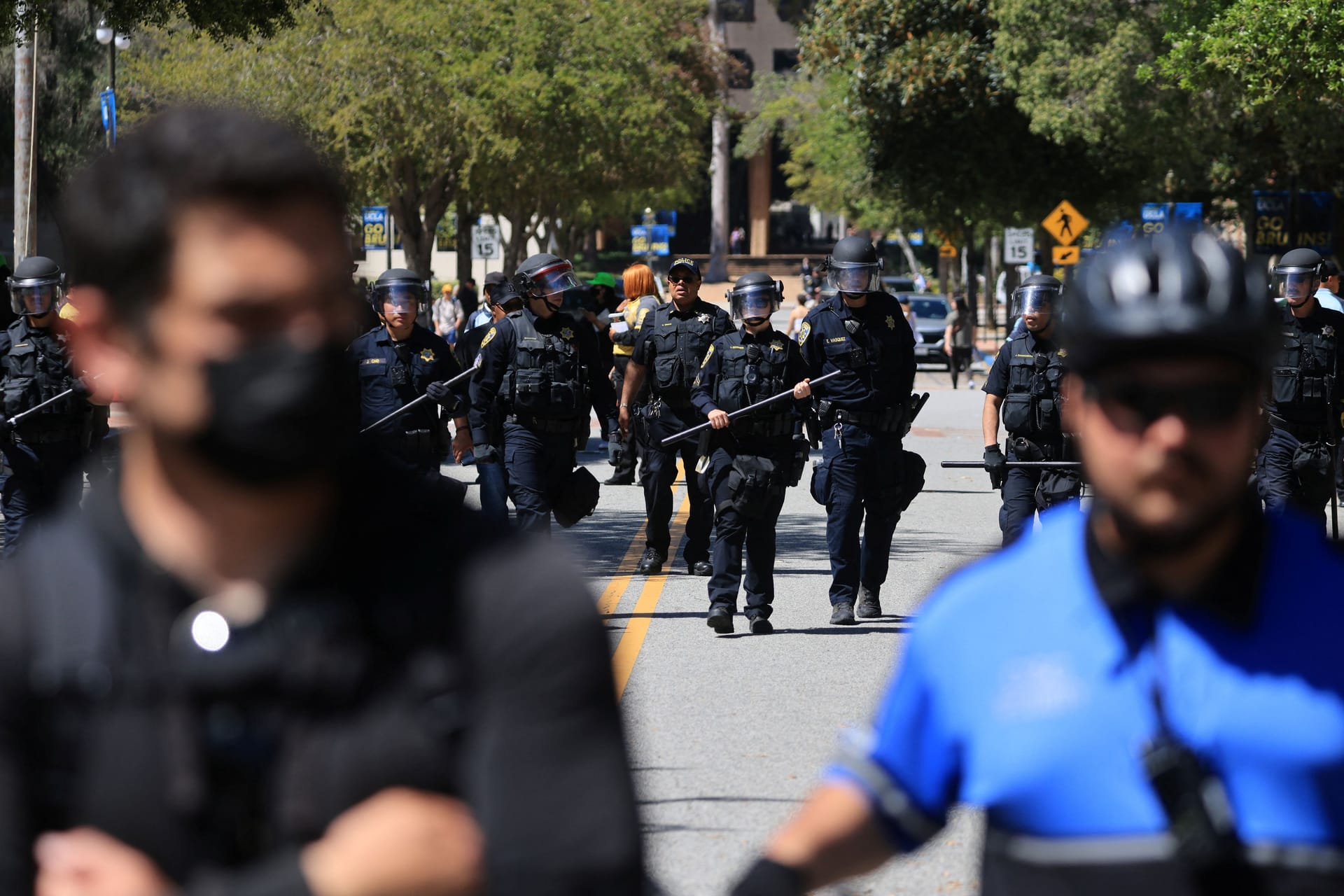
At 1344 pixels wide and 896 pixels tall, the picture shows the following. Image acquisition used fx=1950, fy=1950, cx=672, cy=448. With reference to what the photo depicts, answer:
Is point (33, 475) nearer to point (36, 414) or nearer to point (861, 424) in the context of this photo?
point (36, 414)

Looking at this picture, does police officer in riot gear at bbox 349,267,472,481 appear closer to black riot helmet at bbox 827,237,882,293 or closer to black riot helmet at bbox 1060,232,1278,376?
black riot helmet at bbox 827,237,882,293

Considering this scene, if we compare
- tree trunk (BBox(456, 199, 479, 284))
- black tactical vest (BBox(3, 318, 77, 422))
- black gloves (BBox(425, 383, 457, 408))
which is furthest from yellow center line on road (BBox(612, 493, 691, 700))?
tree trunk (BBox(456, 199, 479, 284))

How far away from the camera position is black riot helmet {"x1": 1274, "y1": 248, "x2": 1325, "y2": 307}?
10414 mm

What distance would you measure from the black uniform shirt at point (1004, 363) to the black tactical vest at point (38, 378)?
5007 millimetres

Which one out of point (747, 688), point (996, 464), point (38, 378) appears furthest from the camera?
point (38, 378)

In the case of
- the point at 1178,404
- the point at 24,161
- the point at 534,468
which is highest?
the point at 24,161

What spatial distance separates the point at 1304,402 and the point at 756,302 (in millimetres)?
3100

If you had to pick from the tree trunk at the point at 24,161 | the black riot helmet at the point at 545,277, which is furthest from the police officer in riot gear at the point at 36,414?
the tree trunk at the point at 24,161

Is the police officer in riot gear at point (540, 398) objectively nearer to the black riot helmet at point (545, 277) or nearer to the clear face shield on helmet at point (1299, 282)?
the black riot helmet at point (545, 277)

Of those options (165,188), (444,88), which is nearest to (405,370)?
(165,188)

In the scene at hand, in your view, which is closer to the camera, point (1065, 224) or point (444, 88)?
point (1065, 224)

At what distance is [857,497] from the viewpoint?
33.7 ft

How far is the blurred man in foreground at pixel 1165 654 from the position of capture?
209cm

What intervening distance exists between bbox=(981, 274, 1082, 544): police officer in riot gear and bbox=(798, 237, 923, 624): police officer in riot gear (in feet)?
1.94
